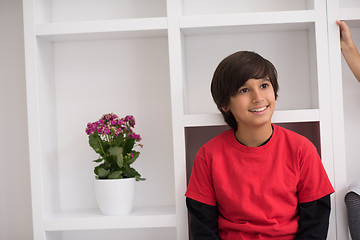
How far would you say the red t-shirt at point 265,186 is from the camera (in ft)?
4.04

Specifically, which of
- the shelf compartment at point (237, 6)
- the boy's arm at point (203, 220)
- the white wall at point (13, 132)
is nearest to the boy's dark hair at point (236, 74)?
the boy's arm at point (203, 220)

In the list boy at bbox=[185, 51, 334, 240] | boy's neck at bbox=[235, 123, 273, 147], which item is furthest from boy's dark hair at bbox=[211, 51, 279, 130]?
boy's neck at bbox=[235, 123, 273, 147]

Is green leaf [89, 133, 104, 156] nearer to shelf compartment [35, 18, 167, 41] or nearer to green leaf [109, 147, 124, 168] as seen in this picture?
green leaf [109, 147, 124, 168]

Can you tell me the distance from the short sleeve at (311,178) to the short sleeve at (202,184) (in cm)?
28

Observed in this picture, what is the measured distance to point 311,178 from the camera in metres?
1.24

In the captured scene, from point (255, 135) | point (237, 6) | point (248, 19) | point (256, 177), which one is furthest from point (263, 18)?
point (256, 177)

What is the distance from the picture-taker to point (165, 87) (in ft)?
5.30

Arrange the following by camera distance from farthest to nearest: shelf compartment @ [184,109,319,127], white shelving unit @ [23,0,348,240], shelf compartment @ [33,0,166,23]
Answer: shelf compartment @ [33,0,166,23], white shelving unit @ [23,0,348,240], shelf compartment @ [184,109,319,127]

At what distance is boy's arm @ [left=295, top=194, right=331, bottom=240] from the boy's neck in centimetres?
23

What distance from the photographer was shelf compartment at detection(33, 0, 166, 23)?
5.30 ft

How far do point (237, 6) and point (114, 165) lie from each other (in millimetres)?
784

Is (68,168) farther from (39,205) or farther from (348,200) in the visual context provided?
(348,200)

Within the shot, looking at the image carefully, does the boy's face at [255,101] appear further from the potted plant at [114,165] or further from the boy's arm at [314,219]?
the potted plant at [114,165]

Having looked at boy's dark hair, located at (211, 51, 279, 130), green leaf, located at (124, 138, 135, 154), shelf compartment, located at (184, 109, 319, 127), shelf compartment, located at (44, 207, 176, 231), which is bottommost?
shelf compartment, located at (44, 207, 176, 231)
